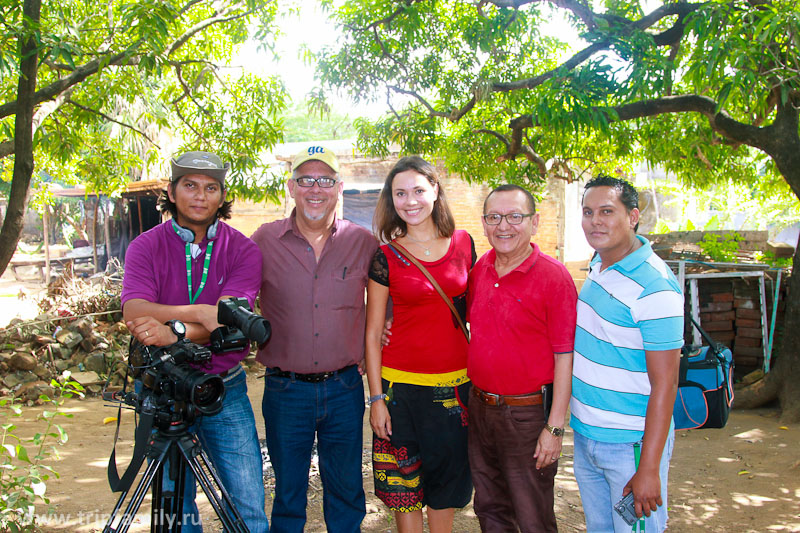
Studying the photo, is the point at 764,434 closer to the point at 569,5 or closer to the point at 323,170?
the point at 569,5

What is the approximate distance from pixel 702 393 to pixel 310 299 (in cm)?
177

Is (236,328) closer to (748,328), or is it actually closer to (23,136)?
(23,136)

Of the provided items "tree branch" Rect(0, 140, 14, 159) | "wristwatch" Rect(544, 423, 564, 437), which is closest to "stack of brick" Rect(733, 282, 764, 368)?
"wristwatch" Rect(544, 423, 564, 437)

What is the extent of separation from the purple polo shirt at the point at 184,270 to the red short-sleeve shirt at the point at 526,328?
40.9 inches

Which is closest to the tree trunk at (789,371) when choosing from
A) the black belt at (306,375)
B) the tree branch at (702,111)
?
the tree branch at (702,111)

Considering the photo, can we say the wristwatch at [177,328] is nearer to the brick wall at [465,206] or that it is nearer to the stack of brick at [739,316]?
the stack of brick at [739,316]

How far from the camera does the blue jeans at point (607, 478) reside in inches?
86.2

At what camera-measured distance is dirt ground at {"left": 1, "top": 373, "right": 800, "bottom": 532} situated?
3.63m

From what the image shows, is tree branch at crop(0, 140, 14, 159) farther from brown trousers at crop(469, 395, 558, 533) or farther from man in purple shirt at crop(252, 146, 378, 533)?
brown trousers at crop(469, 395, 558, 533)

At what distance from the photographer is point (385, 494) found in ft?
8.71

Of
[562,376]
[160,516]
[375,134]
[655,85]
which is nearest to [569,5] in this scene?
[655,85]

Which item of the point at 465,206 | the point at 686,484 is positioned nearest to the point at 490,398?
the point at 686,484

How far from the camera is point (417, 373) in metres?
2.62

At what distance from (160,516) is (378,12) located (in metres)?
6.21
